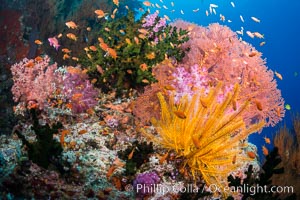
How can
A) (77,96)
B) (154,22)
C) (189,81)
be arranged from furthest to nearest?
(154,22) → (189,81) → (77,96)

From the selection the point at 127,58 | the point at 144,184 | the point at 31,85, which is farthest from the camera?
the point at 127,58

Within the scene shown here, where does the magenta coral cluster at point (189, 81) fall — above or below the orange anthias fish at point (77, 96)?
above

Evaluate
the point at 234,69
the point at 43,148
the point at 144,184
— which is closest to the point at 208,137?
the point at 144,184

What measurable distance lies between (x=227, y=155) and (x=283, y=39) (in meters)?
114

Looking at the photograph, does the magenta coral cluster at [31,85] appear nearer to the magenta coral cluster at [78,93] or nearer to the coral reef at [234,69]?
the magenta coral cluster at [78,93]

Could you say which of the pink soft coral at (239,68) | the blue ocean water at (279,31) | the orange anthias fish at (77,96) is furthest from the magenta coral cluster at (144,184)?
the blue ocean water at (279,31)

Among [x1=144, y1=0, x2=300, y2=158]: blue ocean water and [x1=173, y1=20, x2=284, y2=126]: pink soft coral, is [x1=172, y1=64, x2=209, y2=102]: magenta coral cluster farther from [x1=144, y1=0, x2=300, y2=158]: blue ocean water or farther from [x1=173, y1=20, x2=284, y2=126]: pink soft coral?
[x1=144, y1=0, x2=300, y2=158]: blue ocean water

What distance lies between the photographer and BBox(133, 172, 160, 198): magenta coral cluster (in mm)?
3678

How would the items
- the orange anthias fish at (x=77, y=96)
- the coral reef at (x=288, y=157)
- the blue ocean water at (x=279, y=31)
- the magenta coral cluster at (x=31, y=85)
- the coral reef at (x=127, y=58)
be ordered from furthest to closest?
the blue ocean water at (x=279, y=31) → the coral reef at (x=127, y=58) → the coral reef at (x=288, y=157) → the orange anthias fish at (x=77, y=96) → the magenta coral cluster at (x=31, y=85)

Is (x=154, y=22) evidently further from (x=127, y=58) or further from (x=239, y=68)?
(x=239, y=68)

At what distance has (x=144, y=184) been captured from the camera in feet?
12.2

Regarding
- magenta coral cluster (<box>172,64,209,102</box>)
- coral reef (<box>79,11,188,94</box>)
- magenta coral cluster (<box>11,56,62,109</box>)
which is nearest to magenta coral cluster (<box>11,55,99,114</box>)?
magenta coral cluster (<box>11,56,62,109</box>)

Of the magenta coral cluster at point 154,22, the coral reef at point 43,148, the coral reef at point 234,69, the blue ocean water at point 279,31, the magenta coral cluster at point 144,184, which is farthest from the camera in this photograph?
the blue ocean water at point 279,31

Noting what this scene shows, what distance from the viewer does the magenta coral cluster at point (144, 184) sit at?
3678 mm
